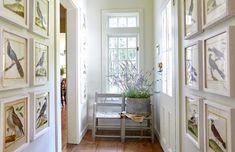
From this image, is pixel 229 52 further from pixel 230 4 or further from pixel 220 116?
pixel 220 116

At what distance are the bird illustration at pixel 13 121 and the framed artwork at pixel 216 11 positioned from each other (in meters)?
1.21

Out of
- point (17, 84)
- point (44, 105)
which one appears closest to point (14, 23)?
point (17, 84)

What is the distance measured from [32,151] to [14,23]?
887mm

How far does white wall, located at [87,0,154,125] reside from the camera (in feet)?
14.9

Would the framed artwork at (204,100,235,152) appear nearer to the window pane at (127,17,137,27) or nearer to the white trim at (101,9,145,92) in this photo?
the white trim at (101,9,145,92)

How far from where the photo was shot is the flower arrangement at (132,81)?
155 inches

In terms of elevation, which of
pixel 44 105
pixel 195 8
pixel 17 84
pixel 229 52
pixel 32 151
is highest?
pixel 195 8

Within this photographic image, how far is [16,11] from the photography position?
4.79ft

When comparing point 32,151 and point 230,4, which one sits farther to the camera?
point 32,151

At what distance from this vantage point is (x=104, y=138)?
4.06 m

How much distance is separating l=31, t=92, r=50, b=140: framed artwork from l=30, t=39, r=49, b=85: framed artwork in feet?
0.35

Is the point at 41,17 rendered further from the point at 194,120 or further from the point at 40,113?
the point at 194,120

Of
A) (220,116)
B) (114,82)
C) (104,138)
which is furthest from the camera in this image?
(114,82)

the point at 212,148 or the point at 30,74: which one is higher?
the point at 30,74
